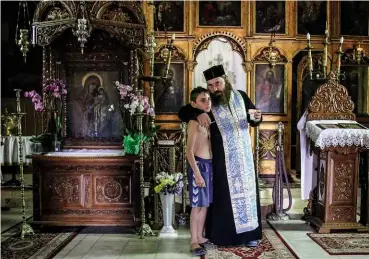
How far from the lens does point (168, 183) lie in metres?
5.64

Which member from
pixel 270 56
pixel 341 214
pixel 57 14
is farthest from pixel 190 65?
pixel 341 214

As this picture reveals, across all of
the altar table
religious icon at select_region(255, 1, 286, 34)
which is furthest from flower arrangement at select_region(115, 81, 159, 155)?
religious icon at select_region(255, 1, 286, 34)

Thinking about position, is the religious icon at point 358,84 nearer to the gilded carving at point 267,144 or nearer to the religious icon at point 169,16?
→ the gilded carving at point 267,144

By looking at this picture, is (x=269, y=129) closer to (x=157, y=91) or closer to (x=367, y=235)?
(x=157, y=91)

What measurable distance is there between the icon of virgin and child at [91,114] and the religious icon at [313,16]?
4951 mm

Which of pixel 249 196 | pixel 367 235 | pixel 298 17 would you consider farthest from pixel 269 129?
pixel 249 196

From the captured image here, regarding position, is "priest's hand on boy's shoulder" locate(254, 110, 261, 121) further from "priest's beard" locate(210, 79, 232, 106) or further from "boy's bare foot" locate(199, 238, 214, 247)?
"boy's bare foot" locate(199, 238, 214, 247)

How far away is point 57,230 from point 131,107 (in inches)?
72.0

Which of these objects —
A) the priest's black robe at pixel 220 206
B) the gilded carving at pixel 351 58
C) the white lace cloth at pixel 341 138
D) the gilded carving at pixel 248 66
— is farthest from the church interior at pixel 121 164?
the gilded carving at pixel 351 58

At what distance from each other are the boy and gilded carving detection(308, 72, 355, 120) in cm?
191

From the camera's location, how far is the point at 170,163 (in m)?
5.97

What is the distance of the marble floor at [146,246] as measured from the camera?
4.75 meters

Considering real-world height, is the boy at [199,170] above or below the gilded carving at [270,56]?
below

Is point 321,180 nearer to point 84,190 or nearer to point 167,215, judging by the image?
point 167,215
